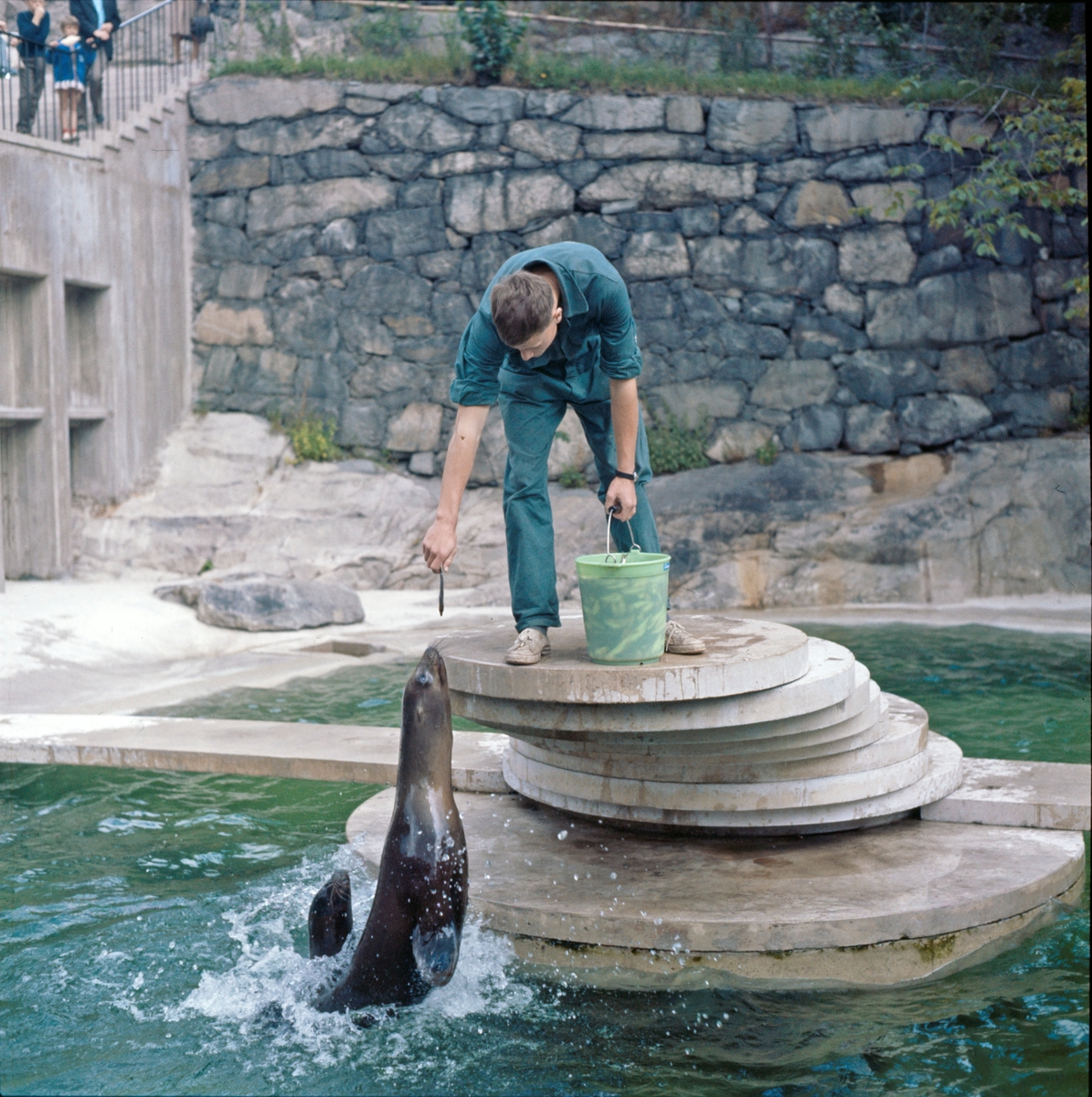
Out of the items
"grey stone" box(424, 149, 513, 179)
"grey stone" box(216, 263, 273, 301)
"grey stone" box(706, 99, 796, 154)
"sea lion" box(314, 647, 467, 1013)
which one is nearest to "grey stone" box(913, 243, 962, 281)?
"grey stone" box(706, 99, 796, 154)

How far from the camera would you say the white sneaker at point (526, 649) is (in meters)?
3.17

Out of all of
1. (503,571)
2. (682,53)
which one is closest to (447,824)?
(503,571)

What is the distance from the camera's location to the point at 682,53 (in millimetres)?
12062

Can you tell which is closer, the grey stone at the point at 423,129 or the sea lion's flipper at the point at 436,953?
the sea lion's flipper at the point at 436,953

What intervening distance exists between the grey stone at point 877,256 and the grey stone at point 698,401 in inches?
56.1

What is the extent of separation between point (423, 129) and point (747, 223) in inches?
123

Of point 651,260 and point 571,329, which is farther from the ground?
point 651,260

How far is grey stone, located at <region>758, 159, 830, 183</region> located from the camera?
10.6 m

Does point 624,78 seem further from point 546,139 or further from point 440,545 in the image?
point 440,545

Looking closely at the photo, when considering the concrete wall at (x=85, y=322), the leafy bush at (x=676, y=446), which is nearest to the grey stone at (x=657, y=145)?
the leafy bush at (x=676, y=446)

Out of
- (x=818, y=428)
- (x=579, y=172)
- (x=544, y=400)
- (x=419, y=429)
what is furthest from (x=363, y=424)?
(x=544, y=400)

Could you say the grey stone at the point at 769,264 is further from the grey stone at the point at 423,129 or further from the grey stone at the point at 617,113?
the grey stone at the point at 423,129

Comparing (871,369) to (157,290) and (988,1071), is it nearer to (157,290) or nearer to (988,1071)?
(157,290)

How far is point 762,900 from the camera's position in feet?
10.5
